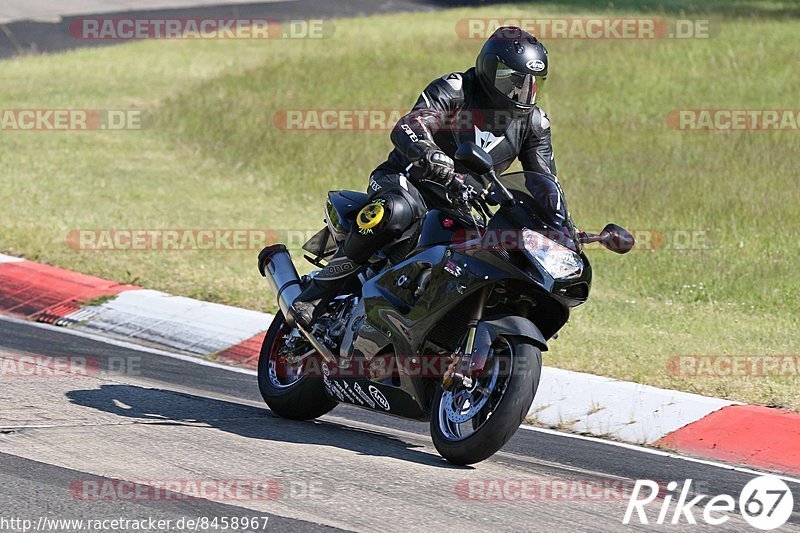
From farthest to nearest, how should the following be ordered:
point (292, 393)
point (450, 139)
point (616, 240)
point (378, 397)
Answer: point (292, 393), point (450, 139), point (378, 397), point (616, 240)

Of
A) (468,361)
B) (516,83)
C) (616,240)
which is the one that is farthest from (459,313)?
(516,83)

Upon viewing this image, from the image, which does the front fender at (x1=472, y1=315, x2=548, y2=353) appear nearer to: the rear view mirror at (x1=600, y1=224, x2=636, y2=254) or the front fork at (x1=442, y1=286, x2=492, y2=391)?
the front fork at (x1=442, y1=286, x2=492, y2=391)

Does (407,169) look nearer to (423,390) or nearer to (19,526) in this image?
(423,390)

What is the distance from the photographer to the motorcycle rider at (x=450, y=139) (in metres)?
6.56

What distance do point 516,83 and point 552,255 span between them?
3.97 ft

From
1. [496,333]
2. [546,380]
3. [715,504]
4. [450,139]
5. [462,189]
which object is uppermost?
[450,139]

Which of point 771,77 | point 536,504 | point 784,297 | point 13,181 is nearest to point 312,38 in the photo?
point 771,77

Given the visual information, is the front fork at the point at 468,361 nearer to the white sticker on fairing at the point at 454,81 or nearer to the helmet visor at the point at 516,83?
the helmet visor at the point at 516,83

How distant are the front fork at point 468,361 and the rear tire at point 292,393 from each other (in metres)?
1.28

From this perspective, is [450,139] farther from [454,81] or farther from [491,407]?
[491,407]

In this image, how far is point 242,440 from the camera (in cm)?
655

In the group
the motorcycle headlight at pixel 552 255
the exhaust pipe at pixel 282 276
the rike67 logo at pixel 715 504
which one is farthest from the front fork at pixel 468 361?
the exhaust pipe at pixel 282 276

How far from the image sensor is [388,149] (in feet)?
57.4

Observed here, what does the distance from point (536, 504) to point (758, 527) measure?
960 millimetres
